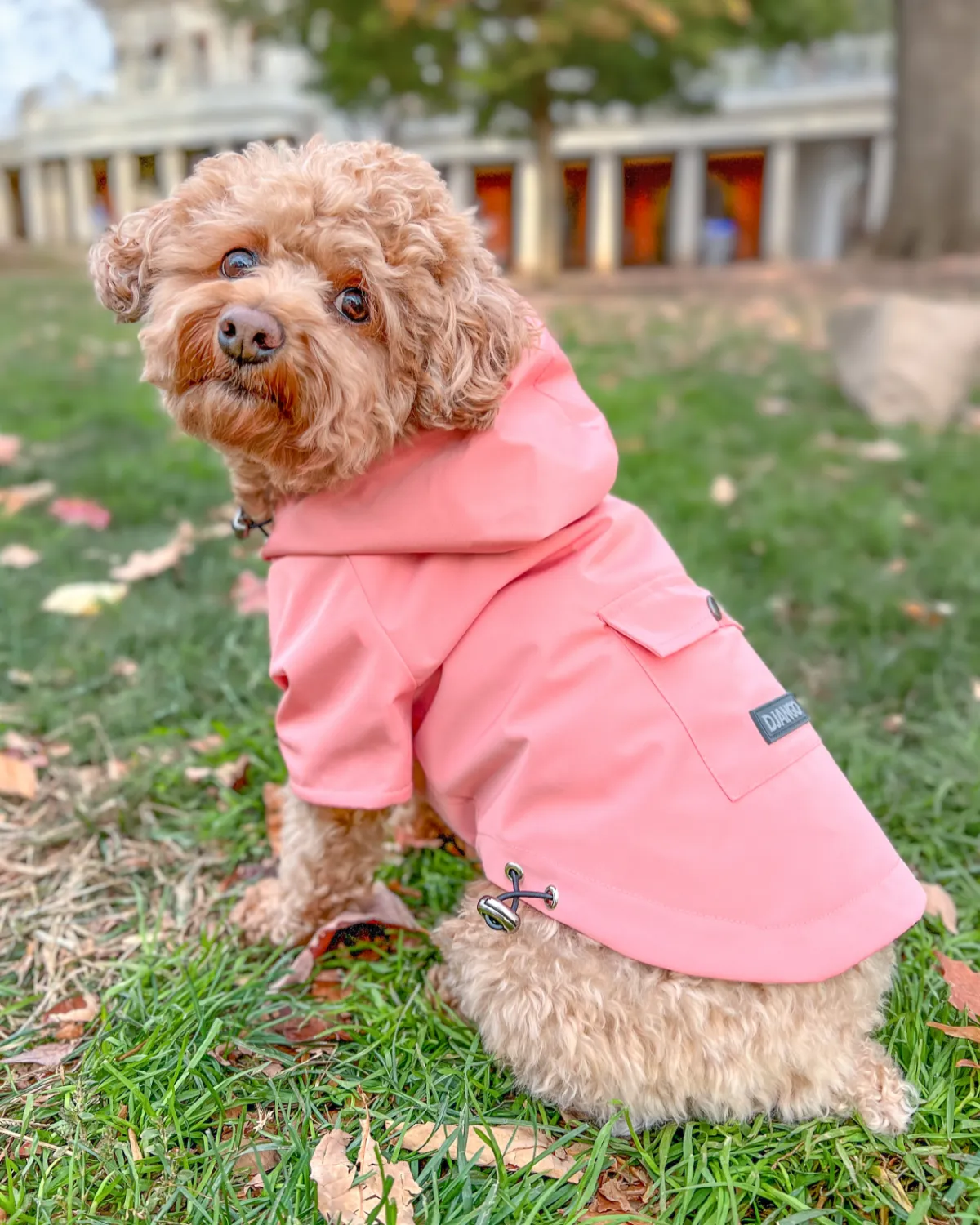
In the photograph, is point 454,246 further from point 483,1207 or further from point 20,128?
point 20,128

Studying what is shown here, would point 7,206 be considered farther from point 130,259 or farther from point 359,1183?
point 359,1183

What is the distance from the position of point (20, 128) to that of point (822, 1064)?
51381mm

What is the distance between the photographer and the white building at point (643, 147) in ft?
108

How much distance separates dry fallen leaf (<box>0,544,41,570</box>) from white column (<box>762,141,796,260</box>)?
33.1 m

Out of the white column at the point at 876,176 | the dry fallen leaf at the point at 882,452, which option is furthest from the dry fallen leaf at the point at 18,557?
the white column at the point at 876,176

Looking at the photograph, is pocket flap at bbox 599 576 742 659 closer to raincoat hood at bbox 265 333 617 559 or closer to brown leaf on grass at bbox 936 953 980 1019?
raincoat hood at bbox 265 333 617 559

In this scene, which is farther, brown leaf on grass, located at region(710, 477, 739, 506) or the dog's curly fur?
brown leaf on grass, located at region(710, 477, 739, 506)

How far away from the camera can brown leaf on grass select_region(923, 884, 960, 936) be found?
2686 mm

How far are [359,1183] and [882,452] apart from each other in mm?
5689

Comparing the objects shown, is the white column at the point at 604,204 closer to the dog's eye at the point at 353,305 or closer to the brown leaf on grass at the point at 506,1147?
the dog's eye at the point at 353,305

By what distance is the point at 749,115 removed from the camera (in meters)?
33.7

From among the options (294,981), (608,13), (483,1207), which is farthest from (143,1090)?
(608,13)

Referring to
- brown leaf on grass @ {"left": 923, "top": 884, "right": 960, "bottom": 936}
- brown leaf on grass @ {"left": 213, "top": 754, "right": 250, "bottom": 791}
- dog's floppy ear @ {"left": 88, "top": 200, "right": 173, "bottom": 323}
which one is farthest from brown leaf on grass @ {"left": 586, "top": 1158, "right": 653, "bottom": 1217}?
dog's floppy ear @ {"left": 88, "top": 200, "right": 173, "bottom": 323}

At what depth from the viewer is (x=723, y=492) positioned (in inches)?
221
